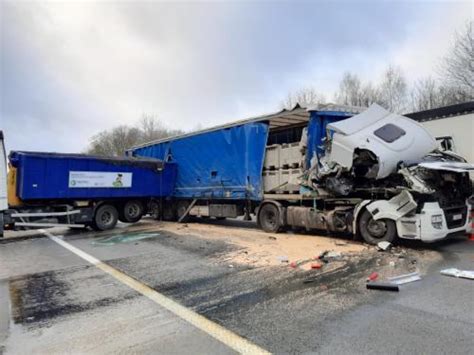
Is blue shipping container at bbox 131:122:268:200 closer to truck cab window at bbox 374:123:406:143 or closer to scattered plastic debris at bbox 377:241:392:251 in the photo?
truck cab window at bbox 374:123:406:143

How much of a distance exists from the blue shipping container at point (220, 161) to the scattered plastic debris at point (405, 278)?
20.9ft

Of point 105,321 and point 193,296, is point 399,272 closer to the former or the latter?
point 193,296

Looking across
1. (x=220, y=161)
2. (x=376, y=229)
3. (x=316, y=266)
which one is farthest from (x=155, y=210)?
(x=316, y=266)

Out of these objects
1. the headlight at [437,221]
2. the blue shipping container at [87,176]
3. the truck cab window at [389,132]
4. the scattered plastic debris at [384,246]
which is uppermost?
the truck cab window at [389,132]

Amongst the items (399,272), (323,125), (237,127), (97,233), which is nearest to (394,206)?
(399,272)

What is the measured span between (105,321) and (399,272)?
4571 millimetres

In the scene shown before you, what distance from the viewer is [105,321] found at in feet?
15.6

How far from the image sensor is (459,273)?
625 cm

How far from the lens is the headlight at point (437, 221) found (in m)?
8.06

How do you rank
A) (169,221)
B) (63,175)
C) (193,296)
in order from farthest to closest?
(169,221) → (63,175) → (193,296)

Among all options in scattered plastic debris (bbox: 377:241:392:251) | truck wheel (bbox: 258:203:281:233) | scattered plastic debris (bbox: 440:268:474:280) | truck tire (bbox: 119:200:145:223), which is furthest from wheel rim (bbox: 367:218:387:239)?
truck tire (bbox: 119:200:145:223)

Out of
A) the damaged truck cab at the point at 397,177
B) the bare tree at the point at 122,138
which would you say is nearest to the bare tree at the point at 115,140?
the bare tree at the point at 122,138

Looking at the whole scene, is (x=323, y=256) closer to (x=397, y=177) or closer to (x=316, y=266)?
(x=316, y=266)

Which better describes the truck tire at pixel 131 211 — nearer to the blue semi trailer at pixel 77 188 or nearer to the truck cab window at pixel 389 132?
the blue semi trailer at pixel 77 188
